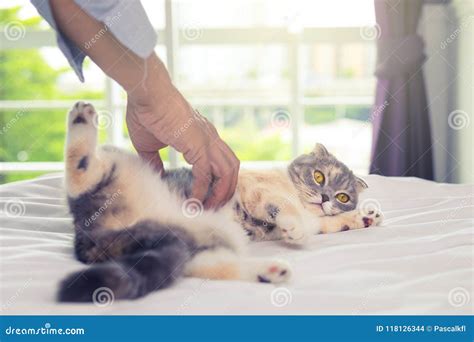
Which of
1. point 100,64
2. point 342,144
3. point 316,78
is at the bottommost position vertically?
point 342,144

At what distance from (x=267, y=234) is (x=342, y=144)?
1.02m

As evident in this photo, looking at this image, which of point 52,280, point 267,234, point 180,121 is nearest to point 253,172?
point 267,234

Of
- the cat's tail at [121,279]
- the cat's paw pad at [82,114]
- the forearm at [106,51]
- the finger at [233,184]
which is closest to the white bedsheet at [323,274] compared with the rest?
the cat's tail at [121,279]

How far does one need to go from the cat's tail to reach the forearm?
12.7 inches

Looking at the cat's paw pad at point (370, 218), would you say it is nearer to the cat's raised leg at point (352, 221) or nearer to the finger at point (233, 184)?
the cat's raised leg at point (352, 221)

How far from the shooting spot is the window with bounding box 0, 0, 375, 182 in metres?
1.45

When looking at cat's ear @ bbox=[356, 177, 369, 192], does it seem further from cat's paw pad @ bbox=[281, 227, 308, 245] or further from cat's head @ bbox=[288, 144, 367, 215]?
cat's paw pad @ bbox=[281, 227, 308, 245]

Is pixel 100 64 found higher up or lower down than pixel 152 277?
higher up

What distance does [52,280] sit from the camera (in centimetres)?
77

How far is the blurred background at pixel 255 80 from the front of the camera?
4.75 ft

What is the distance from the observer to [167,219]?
3.19ft

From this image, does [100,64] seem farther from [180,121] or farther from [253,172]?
[253,172]
